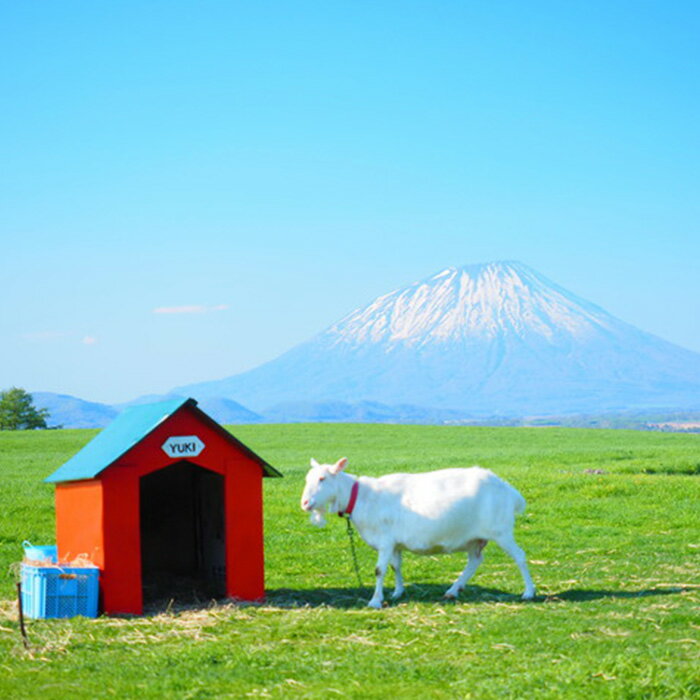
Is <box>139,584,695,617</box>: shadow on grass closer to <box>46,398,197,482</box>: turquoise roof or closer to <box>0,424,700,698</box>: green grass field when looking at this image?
<box>0,424,700,698</box>: green grass field

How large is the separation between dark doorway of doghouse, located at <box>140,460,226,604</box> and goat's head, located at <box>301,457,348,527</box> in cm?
196

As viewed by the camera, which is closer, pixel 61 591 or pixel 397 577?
pixel 61 591

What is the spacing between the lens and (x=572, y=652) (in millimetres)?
10758

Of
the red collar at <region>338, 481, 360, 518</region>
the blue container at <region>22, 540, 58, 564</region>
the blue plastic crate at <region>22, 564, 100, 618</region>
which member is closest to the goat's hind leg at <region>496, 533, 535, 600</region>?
the red collar at <region>338, 481, 360, 518</region>

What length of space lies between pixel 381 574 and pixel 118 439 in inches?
147

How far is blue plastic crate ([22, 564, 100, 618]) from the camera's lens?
13.5 meters

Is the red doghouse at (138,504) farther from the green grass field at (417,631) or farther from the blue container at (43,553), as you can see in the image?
the green grass field at (417,631)

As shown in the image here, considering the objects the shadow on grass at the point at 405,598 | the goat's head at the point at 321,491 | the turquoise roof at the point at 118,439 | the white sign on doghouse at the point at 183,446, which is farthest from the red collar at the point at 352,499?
the turquoise roof at the point at 118,439

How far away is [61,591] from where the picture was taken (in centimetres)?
1351

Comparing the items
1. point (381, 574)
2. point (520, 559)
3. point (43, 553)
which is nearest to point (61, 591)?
point (43, 553)

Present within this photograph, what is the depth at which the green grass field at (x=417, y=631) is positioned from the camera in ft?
32.1

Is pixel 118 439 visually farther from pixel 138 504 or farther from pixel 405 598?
pixel 405 598

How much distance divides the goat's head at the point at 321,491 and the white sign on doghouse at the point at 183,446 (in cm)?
144

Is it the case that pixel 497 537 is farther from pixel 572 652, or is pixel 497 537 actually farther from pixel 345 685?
pixel 345 685
